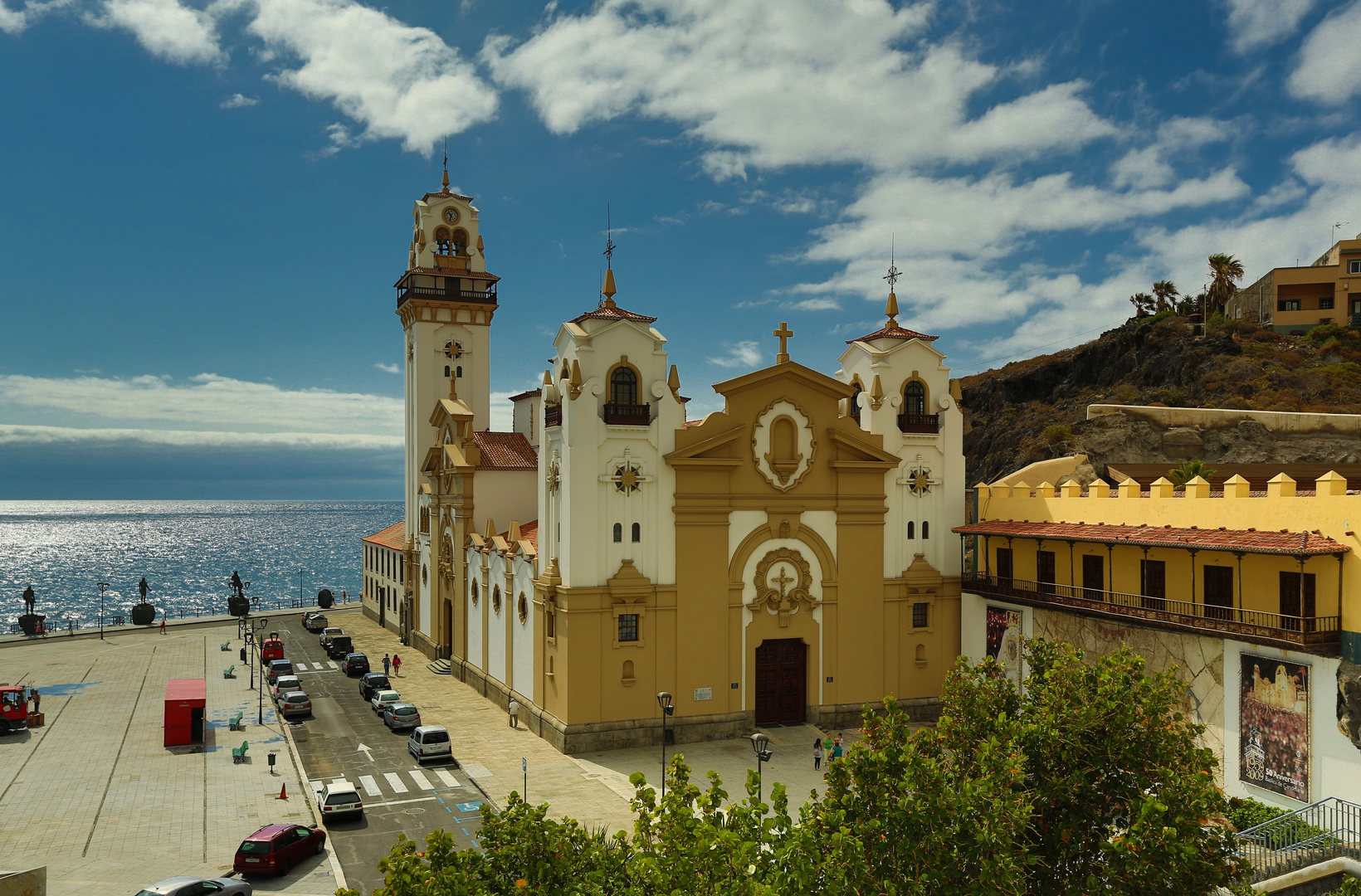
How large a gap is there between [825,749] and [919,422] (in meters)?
16.0

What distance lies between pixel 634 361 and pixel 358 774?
19.9 m

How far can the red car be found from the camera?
25125 millimetres

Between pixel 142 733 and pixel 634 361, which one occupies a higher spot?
pixel 634 361

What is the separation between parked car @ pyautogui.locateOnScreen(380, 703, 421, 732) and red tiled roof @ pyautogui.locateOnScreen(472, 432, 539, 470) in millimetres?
15577

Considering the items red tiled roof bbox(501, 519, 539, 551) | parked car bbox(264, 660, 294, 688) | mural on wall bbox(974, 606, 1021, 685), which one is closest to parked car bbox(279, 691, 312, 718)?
parked car bbox(264, 660, 294, 688)

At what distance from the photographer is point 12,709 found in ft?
132

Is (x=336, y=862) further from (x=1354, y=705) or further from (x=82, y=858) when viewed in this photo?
(x=1354, y=705)

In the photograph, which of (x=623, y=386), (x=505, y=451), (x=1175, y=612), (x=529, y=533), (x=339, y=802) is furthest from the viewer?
(x=505, y=451)

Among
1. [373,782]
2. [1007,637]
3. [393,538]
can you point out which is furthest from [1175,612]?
[393,538]

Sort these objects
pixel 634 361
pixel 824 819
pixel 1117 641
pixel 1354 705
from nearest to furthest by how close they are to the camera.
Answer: pixel 824 819 → pixel 1354 705 → pixel 1117 641 → pixel 634 361

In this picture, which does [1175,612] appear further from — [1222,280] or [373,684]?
[1222,280]

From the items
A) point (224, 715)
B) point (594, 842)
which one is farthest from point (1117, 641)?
point (224, 715)

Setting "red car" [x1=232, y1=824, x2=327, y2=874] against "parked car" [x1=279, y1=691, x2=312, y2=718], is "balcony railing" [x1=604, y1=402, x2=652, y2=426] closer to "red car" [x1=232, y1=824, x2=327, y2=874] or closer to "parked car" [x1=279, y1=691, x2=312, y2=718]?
"red car" [x1=232, y1=824, x2=327, y2=874]

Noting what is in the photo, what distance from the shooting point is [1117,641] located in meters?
34.1
